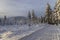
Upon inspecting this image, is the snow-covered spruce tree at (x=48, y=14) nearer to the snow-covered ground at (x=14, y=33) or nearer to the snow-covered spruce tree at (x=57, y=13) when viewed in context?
the snow-covered spruce tree at (x=57, y=13)

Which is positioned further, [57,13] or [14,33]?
[57,13]

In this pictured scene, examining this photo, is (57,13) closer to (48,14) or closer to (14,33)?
(48,14)

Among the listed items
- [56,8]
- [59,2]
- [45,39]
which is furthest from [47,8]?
[45,39]

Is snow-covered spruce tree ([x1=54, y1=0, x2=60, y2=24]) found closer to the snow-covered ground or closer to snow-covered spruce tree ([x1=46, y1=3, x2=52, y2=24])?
snow-covered spruce tree ([x1=46, y1=3, x2=52, y2=24])

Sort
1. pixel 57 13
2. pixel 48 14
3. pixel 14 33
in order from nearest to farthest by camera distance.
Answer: pixel 14 33
pixel 57 13
pixel 48 14

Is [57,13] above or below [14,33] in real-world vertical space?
below

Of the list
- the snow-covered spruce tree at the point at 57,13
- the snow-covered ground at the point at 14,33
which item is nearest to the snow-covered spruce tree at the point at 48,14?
the snow-covered spruce tree at the point at 57,13

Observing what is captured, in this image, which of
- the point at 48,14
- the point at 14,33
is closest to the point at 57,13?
the point at 48,14

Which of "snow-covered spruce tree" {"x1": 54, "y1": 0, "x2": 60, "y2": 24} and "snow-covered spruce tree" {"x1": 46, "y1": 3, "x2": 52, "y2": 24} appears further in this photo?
"snow-covered spruce tree" {"x1": 46, "y1": 3, "x2": 52, "y2": 24}

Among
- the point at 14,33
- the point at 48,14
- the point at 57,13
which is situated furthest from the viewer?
the point at 48,14

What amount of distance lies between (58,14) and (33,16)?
15.8 meters

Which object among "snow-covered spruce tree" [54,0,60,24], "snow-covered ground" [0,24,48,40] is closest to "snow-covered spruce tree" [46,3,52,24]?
"snow-covered spruce tree" [54,0,60,24]

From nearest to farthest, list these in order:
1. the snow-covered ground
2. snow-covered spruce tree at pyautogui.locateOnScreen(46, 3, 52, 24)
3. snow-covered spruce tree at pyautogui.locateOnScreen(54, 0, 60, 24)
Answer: the snow-covered ground, snow-covered spruce tree at pyautogui.locateOnScreen(54, 0, 60, 24), snow-covered spruce tree at pyautogui.locateOnScreen(46, 3, 52, 24)

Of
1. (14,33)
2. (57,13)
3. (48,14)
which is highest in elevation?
(14,33)
